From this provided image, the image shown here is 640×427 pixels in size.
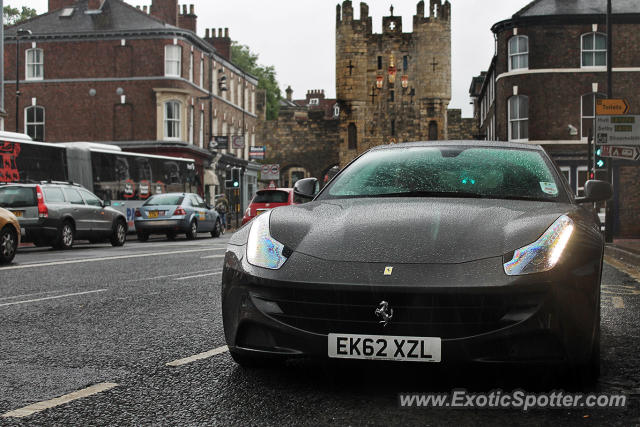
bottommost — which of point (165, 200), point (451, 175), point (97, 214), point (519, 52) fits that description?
point (97, 214)

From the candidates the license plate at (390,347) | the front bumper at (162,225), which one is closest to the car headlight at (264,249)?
the license plate at (390,347)

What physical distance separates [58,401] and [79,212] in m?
17.4

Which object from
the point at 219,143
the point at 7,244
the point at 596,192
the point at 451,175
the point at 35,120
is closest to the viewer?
the point at 451,175

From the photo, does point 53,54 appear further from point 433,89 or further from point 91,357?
point 91,357

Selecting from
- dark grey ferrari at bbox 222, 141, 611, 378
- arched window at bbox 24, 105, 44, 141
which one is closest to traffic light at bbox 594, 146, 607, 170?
dark grey ferrari at bbox 222, 141, 611, 378

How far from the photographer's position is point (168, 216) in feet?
85.6

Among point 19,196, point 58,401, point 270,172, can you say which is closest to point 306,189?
point 58,401

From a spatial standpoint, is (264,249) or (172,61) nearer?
(264,249)

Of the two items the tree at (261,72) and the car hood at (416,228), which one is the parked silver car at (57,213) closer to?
the car hood at (416,228)

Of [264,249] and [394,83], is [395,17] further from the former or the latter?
[264,249]

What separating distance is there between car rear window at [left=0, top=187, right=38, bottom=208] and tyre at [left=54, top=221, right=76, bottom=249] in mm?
1080

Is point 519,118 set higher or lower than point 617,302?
higher

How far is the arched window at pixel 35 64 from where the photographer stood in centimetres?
4634

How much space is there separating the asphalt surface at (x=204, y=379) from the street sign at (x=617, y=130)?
46.8 ft
